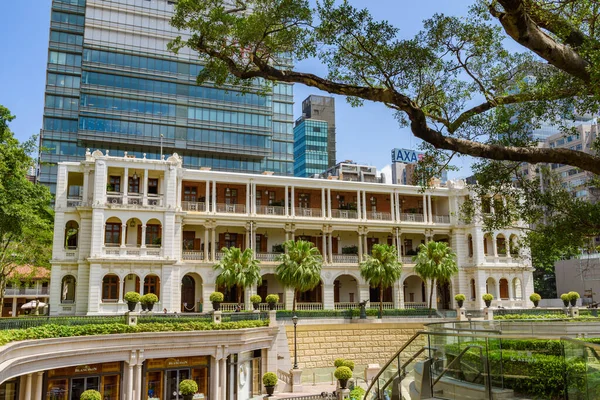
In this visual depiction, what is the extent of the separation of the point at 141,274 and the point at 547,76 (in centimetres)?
3370

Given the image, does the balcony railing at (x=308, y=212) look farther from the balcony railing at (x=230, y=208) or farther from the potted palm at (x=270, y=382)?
the potted palm at (x=270, y=382)

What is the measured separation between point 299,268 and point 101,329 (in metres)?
16.9

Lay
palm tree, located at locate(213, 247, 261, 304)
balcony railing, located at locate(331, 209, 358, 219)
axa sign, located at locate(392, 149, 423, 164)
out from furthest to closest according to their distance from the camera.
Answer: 1. axa sign, located at locate(392, 149, 423, 164)
2. balcony railing, located at locate(331, 209, 358, 219)
3. palm tree, located at locate(213, 247, 261, 304)

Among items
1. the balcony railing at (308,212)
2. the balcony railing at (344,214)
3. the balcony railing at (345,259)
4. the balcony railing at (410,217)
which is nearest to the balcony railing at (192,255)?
the balcony railing at (308,212)

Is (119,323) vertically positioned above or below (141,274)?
below

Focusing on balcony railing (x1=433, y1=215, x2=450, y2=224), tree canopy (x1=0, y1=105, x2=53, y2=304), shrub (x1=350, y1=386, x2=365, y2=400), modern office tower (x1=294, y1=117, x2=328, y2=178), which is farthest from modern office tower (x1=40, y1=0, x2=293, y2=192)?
shrub (x1=350, y1=386, x2=365, y2=400)

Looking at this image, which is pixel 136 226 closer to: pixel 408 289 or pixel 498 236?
pixel 408 289

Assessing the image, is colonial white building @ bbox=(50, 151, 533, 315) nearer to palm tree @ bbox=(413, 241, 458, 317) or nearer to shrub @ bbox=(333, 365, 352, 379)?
palm tree @ bbox=(413, 241, 458, 317)

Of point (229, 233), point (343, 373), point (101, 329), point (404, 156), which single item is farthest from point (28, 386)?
point (404, 156)

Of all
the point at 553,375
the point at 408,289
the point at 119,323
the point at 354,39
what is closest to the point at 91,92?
the point at 408,289

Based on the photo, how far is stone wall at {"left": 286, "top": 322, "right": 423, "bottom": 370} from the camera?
38.5m

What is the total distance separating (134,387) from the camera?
2734 centimetres

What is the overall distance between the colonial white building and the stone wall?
6.76m

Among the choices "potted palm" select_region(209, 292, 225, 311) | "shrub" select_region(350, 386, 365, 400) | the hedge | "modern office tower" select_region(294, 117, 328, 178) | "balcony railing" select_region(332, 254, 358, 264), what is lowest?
"shrub" select_region(350, 386, 365, 400)
